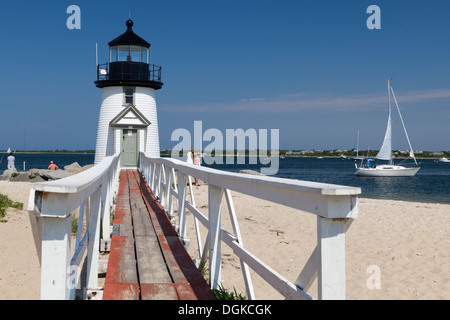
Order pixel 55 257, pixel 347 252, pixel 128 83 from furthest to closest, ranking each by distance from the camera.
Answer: pixel 128 83 < pixel 347 252 < pixel 55 257

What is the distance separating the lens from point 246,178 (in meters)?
2.96

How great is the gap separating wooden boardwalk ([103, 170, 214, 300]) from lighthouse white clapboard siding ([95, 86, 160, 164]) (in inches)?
654

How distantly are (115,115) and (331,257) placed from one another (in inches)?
890

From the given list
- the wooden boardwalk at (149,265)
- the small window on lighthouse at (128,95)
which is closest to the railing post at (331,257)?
the wooden boardwalk at (149,265)

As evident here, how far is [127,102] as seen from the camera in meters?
23.7

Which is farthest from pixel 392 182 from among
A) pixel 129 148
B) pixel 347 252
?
pixel 347 252

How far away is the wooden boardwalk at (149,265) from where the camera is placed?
A: 3684mm

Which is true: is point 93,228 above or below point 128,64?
below

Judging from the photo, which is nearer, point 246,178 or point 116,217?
point 246,178

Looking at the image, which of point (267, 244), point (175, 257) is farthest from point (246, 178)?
point (267, 244)

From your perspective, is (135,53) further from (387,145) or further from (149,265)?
(387,145)

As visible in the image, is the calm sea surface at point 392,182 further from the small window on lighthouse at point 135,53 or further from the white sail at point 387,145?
the small window on lighthouse at point 135,53
